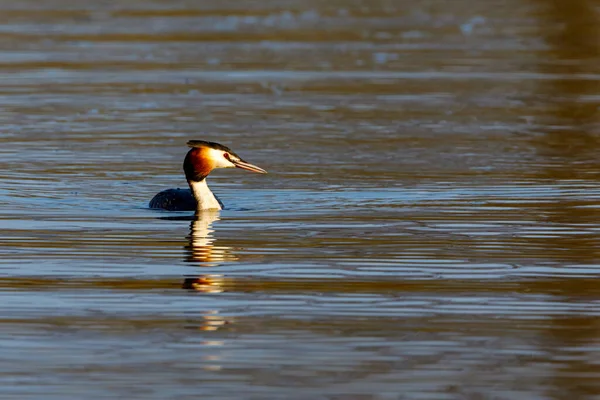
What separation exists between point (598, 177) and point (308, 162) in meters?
3.03

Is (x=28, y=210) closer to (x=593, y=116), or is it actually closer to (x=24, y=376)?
(x=24, y=376)

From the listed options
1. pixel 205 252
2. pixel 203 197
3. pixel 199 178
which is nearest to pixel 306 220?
pixel 203 197

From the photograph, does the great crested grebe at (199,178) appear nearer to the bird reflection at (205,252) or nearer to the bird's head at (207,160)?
the bird's head at (207,160)

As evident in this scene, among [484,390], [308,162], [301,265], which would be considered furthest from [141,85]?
[484,390]

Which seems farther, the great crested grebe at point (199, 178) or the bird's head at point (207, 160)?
the bird's head at point (207, 160)

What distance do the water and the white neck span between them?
0.82 feet

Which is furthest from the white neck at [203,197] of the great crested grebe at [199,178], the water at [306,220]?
the water at [306,220]

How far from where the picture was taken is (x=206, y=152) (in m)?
12.8

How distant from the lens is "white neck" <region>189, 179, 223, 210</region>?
12523mm

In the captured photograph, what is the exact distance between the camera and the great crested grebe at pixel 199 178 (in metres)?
12.6

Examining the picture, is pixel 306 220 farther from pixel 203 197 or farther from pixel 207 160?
pixel 207 160

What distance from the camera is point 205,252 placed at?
10266 millimetres

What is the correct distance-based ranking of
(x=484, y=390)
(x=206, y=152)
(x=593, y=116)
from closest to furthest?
1. (x=484, y=390)
2. (x=206, y=152)
3. (x=593, y=116)

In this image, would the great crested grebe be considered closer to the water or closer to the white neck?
the white neck
